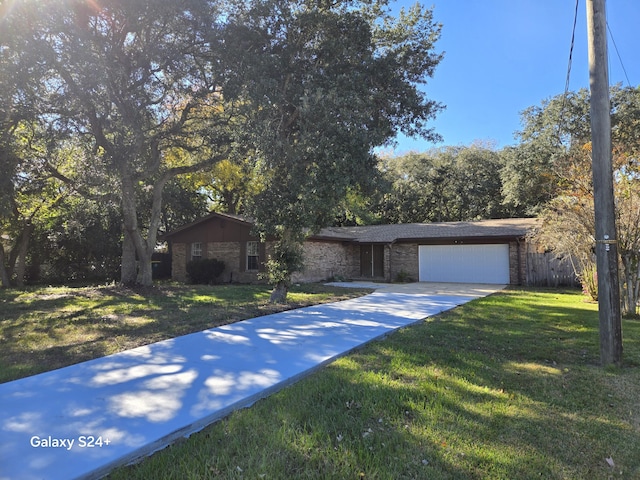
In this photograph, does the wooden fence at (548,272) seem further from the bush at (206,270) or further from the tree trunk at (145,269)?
the tree trunk at (145,269)

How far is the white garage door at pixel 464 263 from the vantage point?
18609mm

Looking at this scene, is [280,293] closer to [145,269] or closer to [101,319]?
[101,319]

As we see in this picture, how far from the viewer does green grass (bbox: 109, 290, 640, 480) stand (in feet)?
9.01

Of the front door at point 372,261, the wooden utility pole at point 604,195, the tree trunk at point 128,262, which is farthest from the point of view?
the front door at point 372,261

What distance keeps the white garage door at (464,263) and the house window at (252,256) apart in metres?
8.54

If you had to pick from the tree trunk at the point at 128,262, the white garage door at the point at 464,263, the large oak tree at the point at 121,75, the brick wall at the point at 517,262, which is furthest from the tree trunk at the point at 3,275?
the brick wall at the point at 517,262

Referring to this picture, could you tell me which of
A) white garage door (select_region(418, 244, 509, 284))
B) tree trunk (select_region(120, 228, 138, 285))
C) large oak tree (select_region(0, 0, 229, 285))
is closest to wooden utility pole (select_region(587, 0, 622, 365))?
large oak tree (select_region(0, 0, 229, 285))

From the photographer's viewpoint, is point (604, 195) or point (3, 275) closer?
point (604, 195)

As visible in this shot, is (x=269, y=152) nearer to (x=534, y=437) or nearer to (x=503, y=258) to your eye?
(x=534, y=437)

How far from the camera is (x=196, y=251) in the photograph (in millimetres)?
20719

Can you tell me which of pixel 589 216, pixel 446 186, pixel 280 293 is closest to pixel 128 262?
pixel 280 293

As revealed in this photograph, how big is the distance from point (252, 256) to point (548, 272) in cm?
1379

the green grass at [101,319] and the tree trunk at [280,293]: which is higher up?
the tree trunk at [280,293]

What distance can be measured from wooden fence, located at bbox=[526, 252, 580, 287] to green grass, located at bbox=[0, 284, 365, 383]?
9.40 m
